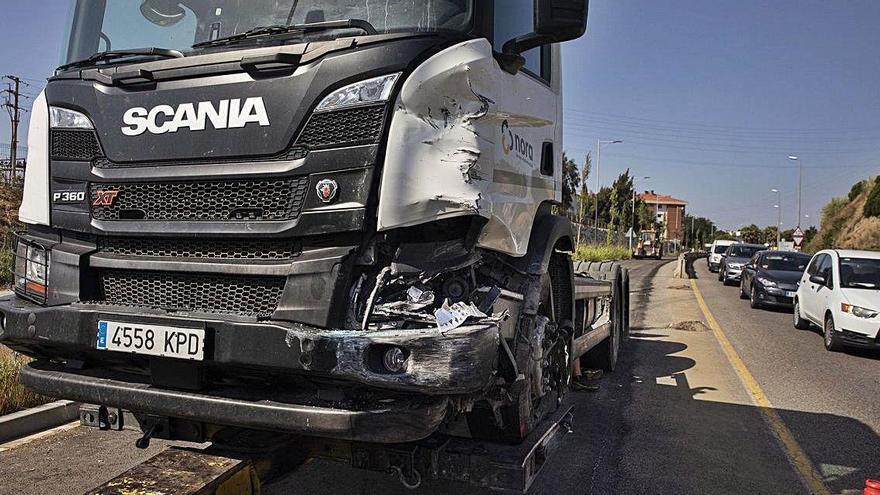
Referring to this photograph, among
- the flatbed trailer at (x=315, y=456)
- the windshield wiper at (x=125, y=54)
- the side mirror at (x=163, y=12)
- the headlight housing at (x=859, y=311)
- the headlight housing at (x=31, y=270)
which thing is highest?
the side mirror at (x=163, y=12)

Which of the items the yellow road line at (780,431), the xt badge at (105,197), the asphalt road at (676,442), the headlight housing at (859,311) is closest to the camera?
the xt badge at (105,197)

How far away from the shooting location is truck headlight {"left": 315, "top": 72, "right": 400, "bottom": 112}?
276 centimetres

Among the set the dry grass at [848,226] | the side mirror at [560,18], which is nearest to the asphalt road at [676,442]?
the side mirror at [560,18]

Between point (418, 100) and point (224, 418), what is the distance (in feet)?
4.96

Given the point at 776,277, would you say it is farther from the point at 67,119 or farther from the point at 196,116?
the point at 67,119

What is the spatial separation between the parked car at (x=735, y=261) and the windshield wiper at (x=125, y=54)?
24.2 metres

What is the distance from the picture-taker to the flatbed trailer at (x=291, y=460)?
9.36 ft

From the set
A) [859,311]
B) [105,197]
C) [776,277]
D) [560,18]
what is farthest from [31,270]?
[776,277]

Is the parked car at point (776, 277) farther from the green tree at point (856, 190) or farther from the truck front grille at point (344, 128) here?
the green tree at point (856, 190)

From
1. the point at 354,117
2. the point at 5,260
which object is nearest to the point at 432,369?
the point at 354,117

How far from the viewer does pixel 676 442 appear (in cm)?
555

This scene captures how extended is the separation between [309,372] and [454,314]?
61 centimetres

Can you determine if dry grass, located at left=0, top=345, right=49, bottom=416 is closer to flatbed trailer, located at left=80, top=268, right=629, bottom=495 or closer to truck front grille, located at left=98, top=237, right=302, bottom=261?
flatbed trailer, located at left=80, top=268, right=629, bottom=495

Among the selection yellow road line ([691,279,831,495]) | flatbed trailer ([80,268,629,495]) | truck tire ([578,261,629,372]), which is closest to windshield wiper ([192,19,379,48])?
flatbed trailer ([80,268,629,495])
